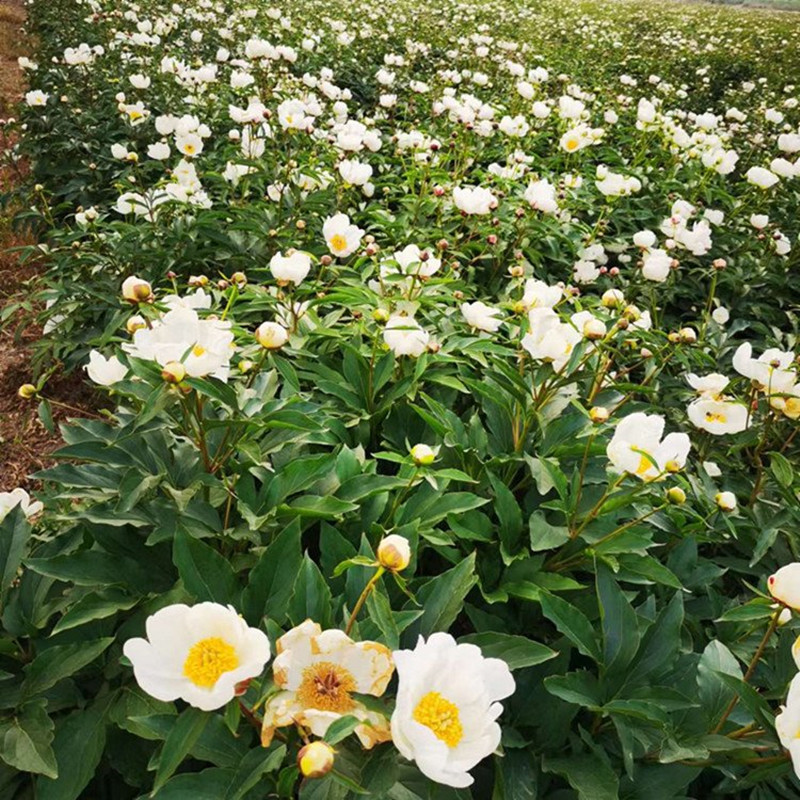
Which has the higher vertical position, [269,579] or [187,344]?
[187,344]

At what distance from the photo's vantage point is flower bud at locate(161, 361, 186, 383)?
1.06 metres

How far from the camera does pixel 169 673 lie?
2.78 ft

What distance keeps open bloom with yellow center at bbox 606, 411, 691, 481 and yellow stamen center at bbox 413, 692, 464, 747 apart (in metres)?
0.68

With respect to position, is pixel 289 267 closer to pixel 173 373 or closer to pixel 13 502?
pixel 173 373

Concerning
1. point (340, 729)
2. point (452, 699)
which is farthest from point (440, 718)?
point (340, 729)

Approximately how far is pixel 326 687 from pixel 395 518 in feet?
1.87

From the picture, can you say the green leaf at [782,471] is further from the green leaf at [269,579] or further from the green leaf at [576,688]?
the green leaf at [269,579]

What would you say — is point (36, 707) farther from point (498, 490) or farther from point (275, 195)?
point (275, 195)

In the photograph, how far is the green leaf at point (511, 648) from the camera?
1080 millimetres

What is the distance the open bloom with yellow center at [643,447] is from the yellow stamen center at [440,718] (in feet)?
2.22

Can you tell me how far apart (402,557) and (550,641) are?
733 mm

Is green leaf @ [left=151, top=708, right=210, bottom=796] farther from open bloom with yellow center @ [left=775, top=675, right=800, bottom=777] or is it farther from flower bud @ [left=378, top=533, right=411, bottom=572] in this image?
open bloom with yellow center @ [left=775, top=675, right=800, bottom=777]

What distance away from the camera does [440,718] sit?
2.76 ft

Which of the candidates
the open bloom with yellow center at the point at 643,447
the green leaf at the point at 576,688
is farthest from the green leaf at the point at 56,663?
the open bloom with yellow center at the point at 643,447
